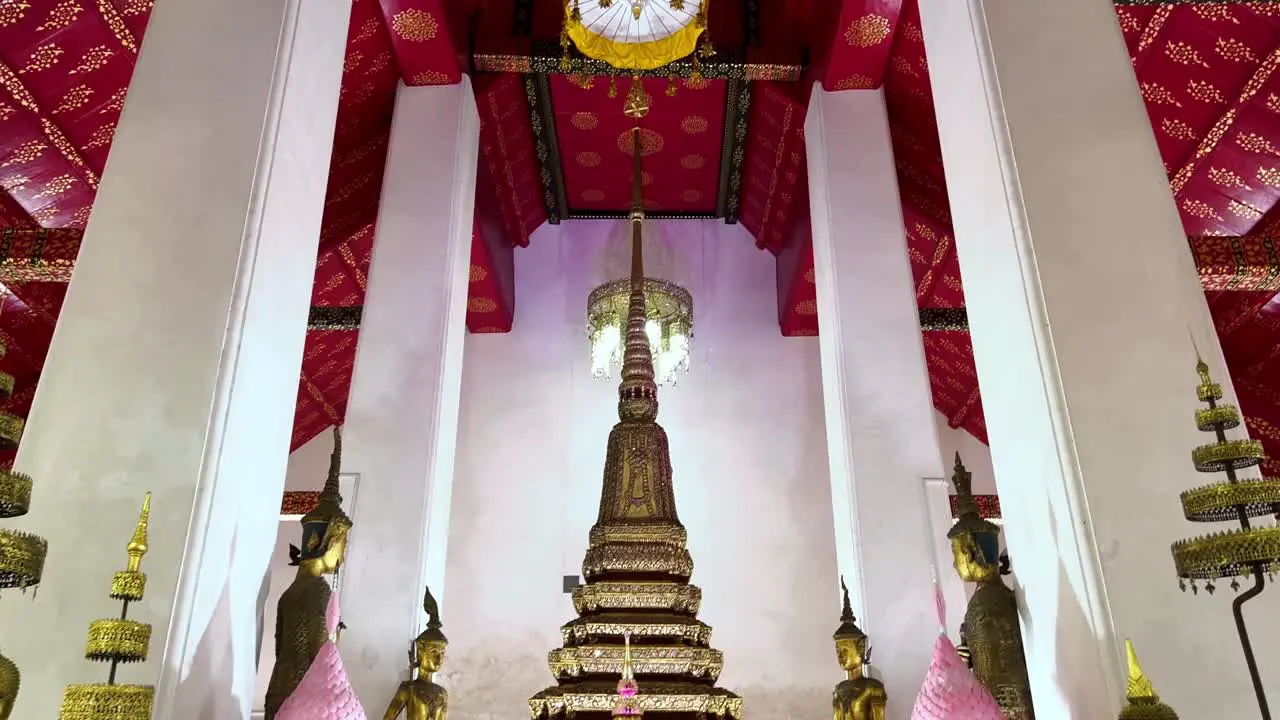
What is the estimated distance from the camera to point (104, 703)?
1859 millimetres

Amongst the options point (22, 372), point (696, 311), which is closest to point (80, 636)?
point (22, 372)

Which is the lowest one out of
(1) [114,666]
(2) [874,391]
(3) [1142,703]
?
(3) [1142,703]

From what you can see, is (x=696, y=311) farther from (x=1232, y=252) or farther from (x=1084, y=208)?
(x=1084, y=208)

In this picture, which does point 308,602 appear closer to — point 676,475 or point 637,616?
point 637,616

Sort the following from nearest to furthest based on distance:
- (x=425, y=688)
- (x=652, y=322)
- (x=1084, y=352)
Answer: (x=1084, y=352)
(x=425, y=688)
(x=652, y=322)

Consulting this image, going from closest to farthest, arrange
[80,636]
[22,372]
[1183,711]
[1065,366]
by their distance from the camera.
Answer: [1183,711] → [80,636] → [1065,366] → [22,372]

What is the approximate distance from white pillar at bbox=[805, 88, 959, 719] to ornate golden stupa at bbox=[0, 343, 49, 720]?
3.61 meters

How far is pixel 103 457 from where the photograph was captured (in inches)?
94.8

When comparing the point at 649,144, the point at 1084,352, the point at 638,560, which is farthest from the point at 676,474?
the point at 1084,352

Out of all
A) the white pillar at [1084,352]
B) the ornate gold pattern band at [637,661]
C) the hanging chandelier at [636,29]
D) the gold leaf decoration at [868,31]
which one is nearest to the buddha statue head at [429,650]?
the ornate gold pattern band at [637,661]

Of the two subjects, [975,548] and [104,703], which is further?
[975,548]

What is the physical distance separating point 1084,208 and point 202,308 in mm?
2423

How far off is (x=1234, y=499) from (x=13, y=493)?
6.94ft

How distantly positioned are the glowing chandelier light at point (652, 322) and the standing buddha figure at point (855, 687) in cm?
353
